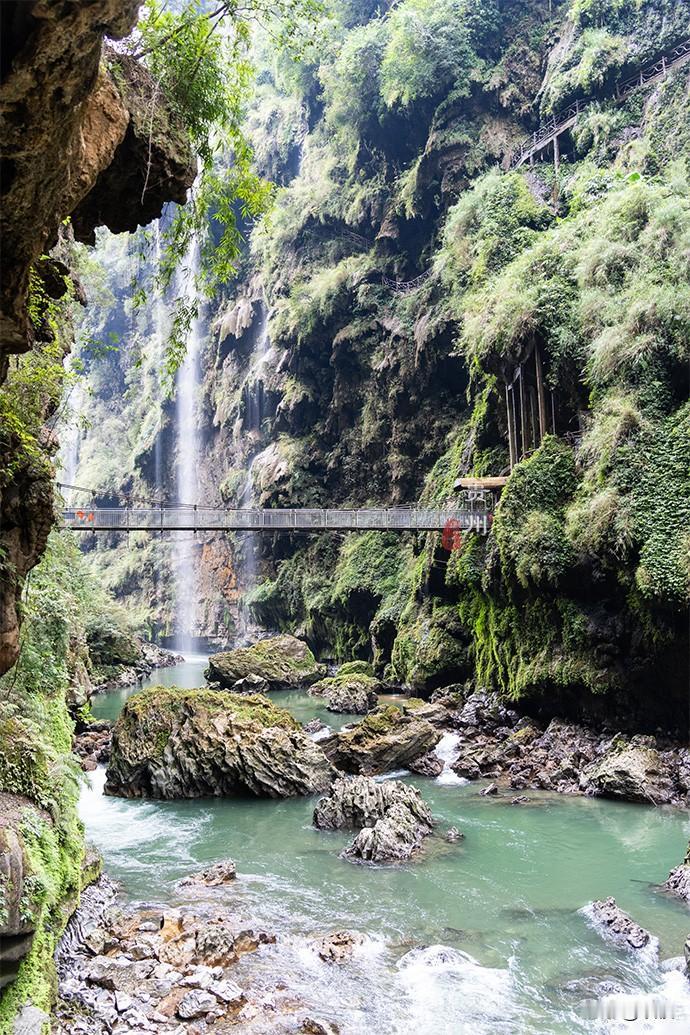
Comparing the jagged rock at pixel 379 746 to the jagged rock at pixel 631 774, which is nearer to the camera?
the jagged rock at pixel 631 774

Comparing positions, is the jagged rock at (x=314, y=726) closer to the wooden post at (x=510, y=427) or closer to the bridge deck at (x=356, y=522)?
the bridge deck at (x=356, y=522)

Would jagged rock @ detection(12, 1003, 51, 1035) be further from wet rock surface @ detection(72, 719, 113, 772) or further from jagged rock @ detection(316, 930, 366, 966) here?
wet rock surface @ detection(72, 719, 113, 772)

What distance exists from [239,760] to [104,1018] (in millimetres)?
6996

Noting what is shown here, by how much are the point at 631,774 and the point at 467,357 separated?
48.7 feet

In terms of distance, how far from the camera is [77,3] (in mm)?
2789

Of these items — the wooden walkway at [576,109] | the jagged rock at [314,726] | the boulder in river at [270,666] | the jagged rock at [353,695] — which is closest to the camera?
the jagged rock at [314,726]

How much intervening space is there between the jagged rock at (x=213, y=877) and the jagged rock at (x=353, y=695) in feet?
35.2

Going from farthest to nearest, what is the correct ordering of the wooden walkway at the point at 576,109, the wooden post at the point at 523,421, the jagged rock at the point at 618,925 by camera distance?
the wooden walkway at the point at 576,109 < the wooden post at the point at 523,421 < the jagged rock at the point at 618,925

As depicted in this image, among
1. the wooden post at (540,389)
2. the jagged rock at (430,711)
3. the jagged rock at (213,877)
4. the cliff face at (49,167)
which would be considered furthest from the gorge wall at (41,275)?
the wooden post at (540,389)

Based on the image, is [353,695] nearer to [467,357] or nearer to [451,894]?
[467,357]

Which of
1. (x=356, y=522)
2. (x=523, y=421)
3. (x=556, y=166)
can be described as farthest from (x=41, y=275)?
(x=556, y=166)

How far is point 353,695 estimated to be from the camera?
20.3m

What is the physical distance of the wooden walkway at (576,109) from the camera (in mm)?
21344

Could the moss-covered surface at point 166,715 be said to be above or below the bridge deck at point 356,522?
below
